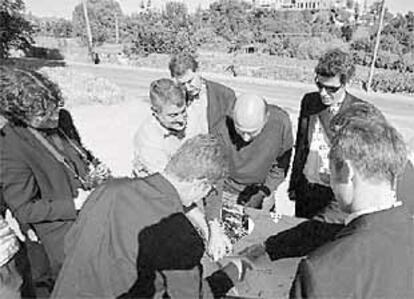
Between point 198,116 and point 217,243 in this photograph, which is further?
point 198,116

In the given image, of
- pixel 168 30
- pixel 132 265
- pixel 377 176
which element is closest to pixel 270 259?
pixel 132 265

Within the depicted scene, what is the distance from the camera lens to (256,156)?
3303 mm

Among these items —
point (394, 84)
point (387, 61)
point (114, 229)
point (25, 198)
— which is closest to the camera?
point (114, 229)

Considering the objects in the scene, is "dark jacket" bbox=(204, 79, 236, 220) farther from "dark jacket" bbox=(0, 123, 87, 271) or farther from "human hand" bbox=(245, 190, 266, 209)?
"dark jacket" bbox=(0, 123, 87, 271)

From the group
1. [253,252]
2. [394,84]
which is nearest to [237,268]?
[253,252]

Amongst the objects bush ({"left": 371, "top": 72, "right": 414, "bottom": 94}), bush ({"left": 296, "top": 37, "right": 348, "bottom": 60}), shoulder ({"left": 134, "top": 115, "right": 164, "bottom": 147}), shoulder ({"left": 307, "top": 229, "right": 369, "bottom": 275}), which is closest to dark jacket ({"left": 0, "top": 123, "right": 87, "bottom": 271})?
shoulder ({"left": 134, "top": 115, "right": 164, "bottom": 147})

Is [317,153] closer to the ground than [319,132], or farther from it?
closer to the ground

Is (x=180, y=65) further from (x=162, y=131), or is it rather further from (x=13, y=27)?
(x=13, y=27)

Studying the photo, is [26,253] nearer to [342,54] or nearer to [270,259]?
[270,259]

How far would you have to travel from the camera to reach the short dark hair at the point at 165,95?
287cm

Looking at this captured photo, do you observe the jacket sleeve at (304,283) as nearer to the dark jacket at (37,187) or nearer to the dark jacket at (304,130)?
the dark jacket at (37,187)

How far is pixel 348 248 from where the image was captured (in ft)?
4.07

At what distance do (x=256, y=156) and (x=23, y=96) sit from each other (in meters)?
1.62

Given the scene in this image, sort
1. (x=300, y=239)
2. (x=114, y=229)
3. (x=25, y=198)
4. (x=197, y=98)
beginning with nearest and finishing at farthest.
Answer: (x=114, y=229) < (x=25, y=198) < (x=300, y=239) < (x=197, y=98)
